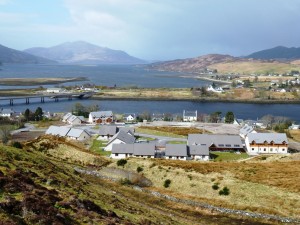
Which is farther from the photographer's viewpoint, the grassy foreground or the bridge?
the bridge

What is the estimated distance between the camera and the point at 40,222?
1349cm

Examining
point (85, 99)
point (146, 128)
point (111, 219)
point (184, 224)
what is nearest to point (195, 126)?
point (146, 128)

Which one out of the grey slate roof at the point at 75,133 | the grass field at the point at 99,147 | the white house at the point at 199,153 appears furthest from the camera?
the grey slate roof at the point at 75,133

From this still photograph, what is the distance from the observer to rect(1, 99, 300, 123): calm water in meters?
132

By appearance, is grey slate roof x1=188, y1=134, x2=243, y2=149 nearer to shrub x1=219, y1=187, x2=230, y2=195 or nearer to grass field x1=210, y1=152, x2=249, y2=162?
grass field x1=210, y1=152, x2=249, y2=162

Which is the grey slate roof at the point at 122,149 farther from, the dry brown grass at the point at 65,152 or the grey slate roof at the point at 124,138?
the grey slate roof at the point at 124,138

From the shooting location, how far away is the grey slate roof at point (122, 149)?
54438 mm

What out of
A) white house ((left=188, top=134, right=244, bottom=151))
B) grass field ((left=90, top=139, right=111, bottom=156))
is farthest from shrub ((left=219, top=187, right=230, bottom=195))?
white house ((left=188, top=134, right=244, bottom=151))

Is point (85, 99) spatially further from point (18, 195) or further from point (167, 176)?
point (18, 195)

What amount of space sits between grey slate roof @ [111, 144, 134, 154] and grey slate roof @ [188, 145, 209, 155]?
912 cm

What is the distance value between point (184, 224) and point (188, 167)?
718 inches

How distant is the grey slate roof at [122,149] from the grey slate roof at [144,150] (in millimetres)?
739

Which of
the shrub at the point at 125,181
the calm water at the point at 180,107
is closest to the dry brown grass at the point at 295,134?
the calm water at the point at 180,107

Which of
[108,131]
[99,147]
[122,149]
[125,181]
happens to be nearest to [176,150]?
[122,149]
